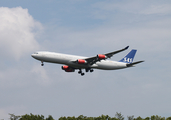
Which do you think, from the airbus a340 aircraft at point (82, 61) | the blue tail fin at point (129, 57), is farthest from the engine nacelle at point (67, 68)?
the blue tail fin at point (129, 57)

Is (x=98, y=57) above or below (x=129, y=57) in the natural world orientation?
below

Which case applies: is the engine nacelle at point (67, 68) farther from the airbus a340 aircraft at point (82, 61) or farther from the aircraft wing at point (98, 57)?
the aircraft wing at point (98, 57)

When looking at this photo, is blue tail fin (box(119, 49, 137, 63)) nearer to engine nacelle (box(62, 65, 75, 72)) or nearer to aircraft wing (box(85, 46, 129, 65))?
aircraft wing (box(85, 46, 129, 65))

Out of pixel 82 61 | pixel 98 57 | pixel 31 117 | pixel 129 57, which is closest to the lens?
pixel 98 57

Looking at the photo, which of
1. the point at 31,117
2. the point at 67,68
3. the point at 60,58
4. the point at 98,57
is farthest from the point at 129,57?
the point at 31,117

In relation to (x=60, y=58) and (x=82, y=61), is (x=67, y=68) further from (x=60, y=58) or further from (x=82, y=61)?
(x=60, y=58)

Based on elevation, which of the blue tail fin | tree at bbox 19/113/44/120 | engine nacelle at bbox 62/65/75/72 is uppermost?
the blue tail fin

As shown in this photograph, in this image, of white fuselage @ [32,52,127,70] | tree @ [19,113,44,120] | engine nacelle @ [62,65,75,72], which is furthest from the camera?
tree @ [19,113,44,120]

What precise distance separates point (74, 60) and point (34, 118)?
44.3m

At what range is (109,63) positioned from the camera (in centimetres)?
7975

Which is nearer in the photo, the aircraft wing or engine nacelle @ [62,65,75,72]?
the aircraft wing

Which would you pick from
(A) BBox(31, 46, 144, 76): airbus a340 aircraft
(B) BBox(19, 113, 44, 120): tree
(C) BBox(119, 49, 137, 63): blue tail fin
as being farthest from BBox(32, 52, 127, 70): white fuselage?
(B) BBox(19, 113, 44, 120): tree

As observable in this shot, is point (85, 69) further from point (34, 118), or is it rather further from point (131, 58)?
point (34, 118)

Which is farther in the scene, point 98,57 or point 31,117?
point 31,117
